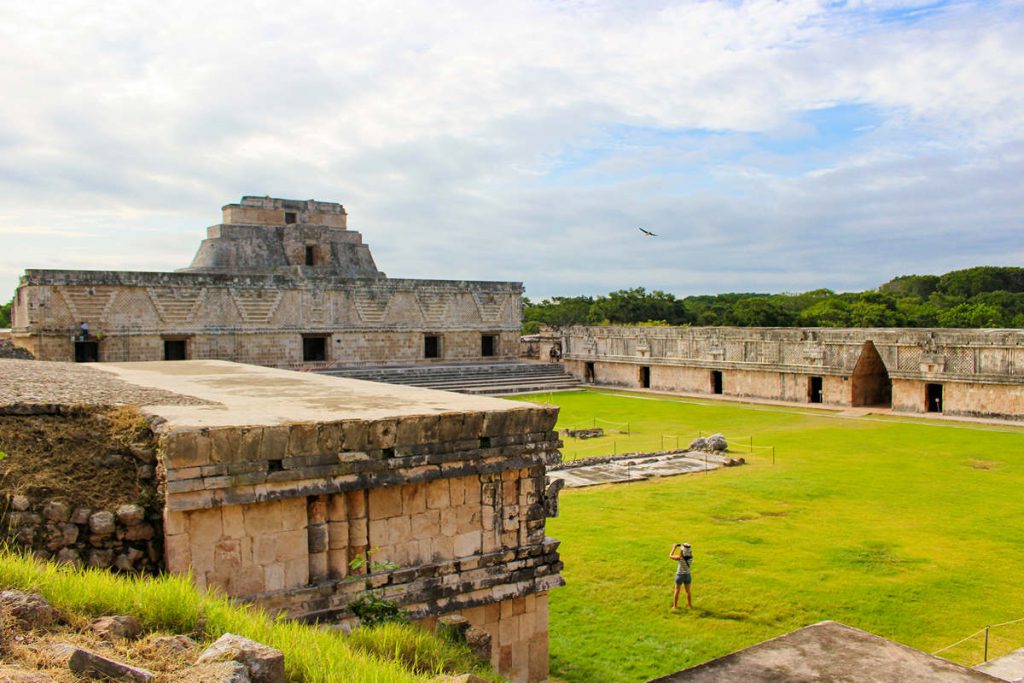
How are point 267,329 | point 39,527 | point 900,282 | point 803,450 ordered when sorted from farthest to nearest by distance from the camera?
point 900,282 < point 267,329 < point 803,450 < point 39,527

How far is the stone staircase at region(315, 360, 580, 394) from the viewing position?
24.2 metres

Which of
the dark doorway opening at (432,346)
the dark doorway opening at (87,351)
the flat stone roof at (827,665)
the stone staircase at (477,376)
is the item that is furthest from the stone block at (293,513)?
the dark doorway opening at (432,346)

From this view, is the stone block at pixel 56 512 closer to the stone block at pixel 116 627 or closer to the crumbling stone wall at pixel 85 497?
the crumbling stone wall at pixel 85 497

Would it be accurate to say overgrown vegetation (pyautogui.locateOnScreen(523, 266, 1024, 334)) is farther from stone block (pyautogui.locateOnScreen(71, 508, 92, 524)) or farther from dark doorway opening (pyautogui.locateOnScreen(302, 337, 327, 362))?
stone block (pyautogui.locateOnScreen(71, 508, 92, 524))

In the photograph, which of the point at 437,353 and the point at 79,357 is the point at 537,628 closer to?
the point at 79,357

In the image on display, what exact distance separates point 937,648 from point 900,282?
2476 inches

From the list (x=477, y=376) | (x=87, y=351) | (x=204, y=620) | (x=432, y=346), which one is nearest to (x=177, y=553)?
(x=204, y=620)

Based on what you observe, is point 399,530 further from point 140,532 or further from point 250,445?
point 140,532

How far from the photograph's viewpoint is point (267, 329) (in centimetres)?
2445

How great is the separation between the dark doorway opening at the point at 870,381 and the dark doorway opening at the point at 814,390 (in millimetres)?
1099

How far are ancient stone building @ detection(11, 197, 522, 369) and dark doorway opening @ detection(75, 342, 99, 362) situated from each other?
0.09 ft

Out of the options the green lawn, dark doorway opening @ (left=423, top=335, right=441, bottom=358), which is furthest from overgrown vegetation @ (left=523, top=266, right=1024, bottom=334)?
the green lawn

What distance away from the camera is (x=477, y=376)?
25797mm

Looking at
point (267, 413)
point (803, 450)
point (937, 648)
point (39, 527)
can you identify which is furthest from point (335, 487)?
point (803, 450)
